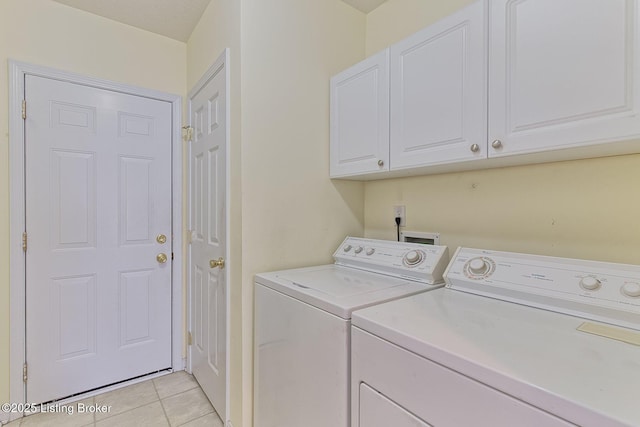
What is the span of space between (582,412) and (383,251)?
106cm

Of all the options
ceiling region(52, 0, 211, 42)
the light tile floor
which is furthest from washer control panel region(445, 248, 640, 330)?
ceiling region(52, 0, 211, 42)

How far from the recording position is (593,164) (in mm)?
1108

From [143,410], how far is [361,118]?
2.15 metres

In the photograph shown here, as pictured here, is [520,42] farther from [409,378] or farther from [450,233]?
[409,378]

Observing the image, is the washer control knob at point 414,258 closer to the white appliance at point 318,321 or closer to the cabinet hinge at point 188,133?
the white appliance at point 318,321

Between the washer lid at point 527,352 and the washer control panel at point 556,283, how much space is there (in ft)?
0.14

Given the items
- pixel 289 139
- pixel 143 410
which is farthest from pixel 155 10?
pixel 143 410

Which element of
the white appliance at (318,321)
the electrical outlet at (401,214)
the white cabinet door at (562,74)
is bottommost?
the white appliance at (318,321)

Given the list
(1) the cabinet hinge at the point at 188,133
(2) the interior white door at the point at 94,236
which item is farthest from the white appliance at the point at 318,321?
(1) the cabinet hinge at the point at 188,133

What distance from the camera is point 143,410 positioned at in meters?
1.81

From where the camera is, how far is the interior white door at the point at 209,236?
1675 mm

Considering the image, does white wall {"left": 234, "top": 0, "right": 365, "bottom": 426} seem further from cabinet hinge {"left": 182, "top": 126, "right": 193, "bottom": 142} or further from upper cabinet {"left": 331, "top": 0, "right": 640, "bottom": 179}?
cabinet hinge {"left": 182, "top": 126, "right": 193, "bottom": 142}

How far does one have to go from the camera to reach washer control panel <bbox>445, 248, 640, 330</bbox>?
0.88 m

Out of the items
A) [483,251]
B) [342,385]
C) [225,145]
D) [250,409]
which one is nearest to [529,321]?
[483,251]
